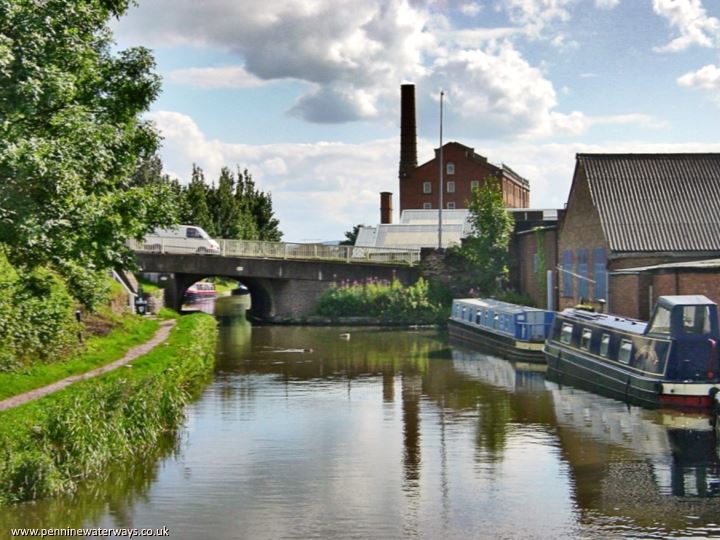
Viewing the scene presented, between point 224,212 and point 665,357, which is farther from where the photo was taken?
point 224,212

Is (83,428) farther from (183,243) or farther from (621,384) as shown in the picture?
(183,243)

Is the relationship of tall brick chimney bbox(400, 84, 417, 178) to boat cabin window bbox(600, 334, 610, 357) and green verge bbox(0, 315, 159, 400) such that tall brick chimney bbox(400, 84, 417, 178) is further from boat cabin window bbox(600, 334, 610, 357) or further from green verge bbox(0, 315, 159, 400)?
boat cabin window bbox(600, 334, 610, 357)

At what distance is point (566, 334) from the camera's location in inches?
1194

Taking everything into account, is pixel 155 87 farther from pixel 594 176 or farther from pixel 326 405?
pixel 594 176

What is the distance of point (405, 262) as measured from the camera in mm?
55062

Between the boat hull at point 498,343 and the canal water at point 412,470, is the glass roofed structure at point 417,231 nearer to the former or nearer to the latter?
the boat hull at point 498,343

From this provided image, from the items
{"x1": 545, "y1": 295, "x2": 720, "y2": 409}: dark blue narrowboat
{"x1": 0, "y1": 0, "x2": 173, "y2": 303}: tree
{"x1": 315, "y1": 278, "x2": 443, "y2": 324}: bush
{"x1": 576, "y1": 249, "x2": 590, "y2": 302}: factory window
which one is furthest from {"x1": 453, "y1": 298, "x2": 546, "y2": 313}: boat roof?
{"x1": 0, "y1": 0, "x2": 173, "y2": 303}: tree

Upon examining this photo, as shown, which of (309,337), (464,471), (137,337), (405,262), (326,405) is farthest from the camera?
(405,262)

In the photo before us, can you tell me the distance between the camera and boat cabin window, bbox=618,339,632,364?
82.7ft

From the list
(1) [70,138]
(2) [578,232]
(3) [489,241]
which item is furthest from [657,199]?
(1) [70,138]

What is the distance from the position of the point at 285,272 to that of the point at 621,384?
102 feet

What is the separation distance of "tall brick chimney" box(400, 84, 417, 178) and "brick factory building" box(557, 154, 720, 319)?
107 ft

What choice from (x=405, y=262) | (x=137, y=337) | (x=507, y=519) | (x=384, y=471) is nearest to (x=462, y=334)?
(x=405, y=262)

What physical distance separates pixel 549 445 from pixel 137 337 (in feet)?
52.2
